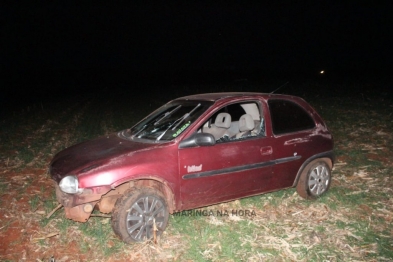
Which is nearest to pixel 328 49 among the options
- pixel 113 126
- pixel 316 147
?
pixel 113 126

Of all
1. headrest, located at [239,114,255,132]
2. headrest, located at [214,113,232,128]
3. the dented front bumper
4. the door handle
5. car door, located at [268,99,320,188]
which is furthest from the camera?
headrest, located at [214,113,232,128]

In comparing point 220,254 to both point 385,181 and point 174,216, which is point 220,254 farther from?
point 385,181

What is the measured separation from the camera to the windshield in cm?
420

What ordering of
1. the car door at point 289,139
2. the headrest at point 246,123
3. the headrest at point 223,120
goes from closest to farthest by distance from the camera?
the car door at point 289,139
the headrest at point 246,123
the headrest at point 223,120

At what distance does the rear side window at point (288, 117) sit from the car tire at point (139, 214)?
6.37 feet

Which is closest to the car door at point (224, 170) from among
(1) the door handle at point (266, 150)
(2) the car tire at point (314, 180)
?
(1) the door handle at point (266, 150)

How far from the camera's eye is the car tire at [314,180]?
5066mm

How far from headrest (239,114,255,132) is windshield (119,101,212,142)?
2.50ft

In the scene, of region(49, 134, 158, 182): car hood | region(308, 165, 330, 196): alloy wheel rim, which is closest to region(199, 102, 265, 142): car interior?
region(308, 165, 330, 196): alloy wheel rim

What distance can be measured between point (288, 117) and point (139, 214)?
2.58m

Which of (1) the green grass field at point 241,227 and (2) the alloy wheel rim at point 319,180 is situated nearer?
(1) the green grass field at point 241,227

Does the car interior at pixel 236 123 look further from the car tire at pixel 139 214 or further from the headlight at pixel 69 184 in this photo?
the headlight at pixel 69 184

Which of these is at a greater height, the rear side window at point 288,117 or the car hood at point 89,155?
the rear side window at point 288,117

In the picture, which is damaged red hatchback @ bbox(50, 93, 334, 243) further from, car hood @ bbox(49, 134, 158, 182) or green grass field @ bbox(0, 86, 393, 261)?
green grass field @ bbox(0, 86, 393, 261)
